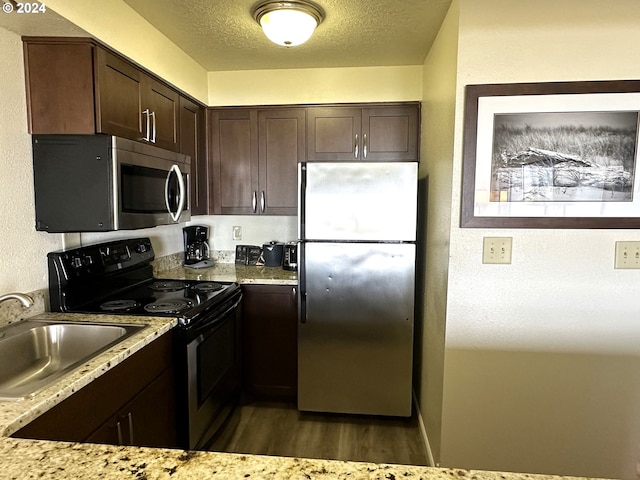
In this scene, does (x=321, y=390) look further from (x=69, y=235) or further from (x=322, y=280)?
(x=69, y=235)

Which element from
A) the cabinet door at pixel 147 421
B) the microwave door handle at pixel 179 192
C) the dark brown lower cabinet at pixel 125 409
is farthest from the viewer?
the microwave door handle at pixel 179 192

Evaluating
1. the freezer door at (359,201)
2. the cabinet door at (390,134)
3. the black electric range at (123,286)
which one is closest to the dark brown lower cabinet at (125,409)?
the black electric range at (123,286)

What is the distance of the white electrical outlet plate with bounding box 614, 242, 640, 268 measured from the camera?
5.42ft

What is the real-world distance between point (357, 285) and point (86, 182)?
1470 mm

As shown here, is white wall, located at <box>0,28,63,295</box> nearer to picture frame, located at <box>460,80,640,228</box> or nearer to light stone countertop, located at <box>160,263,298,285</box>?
light stone countertop, located at <box>160,263,298,285</box>

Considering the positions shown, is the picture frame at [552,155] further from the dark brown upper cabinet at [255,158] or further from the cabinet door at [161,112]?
the cabinet door at [161,112]

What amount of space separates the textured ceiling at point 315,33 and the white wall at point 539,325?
1.43ft

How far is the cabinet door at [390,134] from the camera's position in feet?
8.82

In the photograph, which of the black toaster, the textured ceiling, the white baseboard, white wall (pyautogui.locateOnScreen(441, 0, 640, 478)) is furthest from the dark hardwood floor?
the textured ceiling

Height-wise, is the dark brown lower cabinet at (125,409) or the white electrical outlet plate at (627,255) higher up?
the white electrical outlet plate at (627,255)

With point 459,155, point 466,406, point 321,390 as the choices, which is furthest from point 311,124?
point 466,406

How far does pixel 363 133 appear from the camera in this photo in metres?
2.73

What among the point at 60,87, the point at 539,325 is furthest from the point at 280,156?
the point at 539,325

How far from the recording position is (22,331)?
4.87 feet
